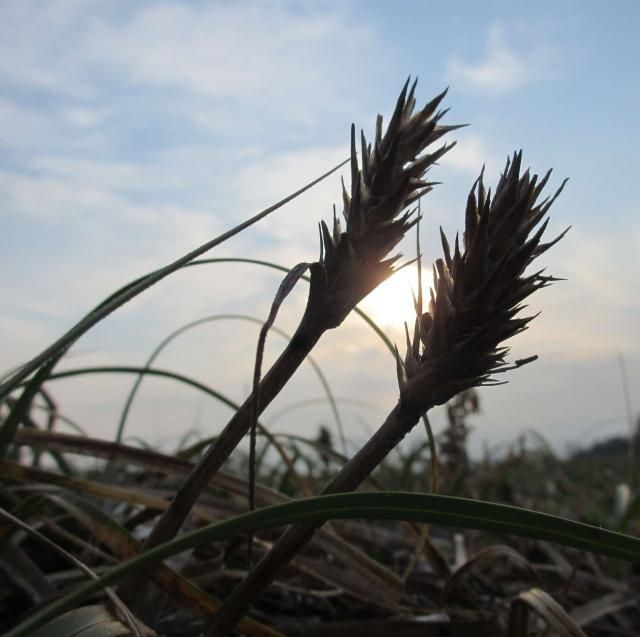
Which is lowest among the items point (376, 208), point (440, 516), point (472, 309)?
point (440, 516)

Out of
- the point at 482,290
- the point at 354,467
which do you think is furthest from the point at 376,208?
the point at 354,467

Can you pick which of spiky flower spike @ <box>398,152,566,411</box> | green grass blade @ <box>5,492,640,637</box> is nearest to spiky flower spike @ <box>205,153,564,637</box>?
spiky flower spike @ <box>398,152,566,411</box>

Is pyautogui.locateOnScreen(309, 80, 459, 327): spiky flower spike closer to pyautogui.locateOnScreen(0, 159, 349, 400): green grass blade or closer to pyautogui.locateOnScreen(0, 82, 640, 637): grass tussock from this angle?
pyautogui.locateOnScreen(0, 82, 640, 637): grass tussock

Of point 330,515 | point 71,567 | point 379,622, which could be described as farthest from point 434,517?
point 71,567

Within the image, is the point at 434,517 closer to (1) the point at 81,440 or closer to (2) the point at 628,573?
(1) the point at 81,440

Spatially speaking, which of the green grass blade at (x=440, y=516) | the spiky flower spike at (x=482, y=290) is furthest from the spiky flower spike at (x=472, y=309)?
the green grass blade at (x=440, y=516)

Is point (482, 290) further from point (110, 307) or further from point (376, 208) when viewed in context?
point (110, 307)

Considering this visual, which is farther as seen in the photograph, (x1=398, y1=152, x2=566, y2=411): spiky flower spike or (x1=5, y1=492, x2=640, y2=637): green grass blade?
(x1=398, y1=152, x2=566, y2=411): spiky flower spike
